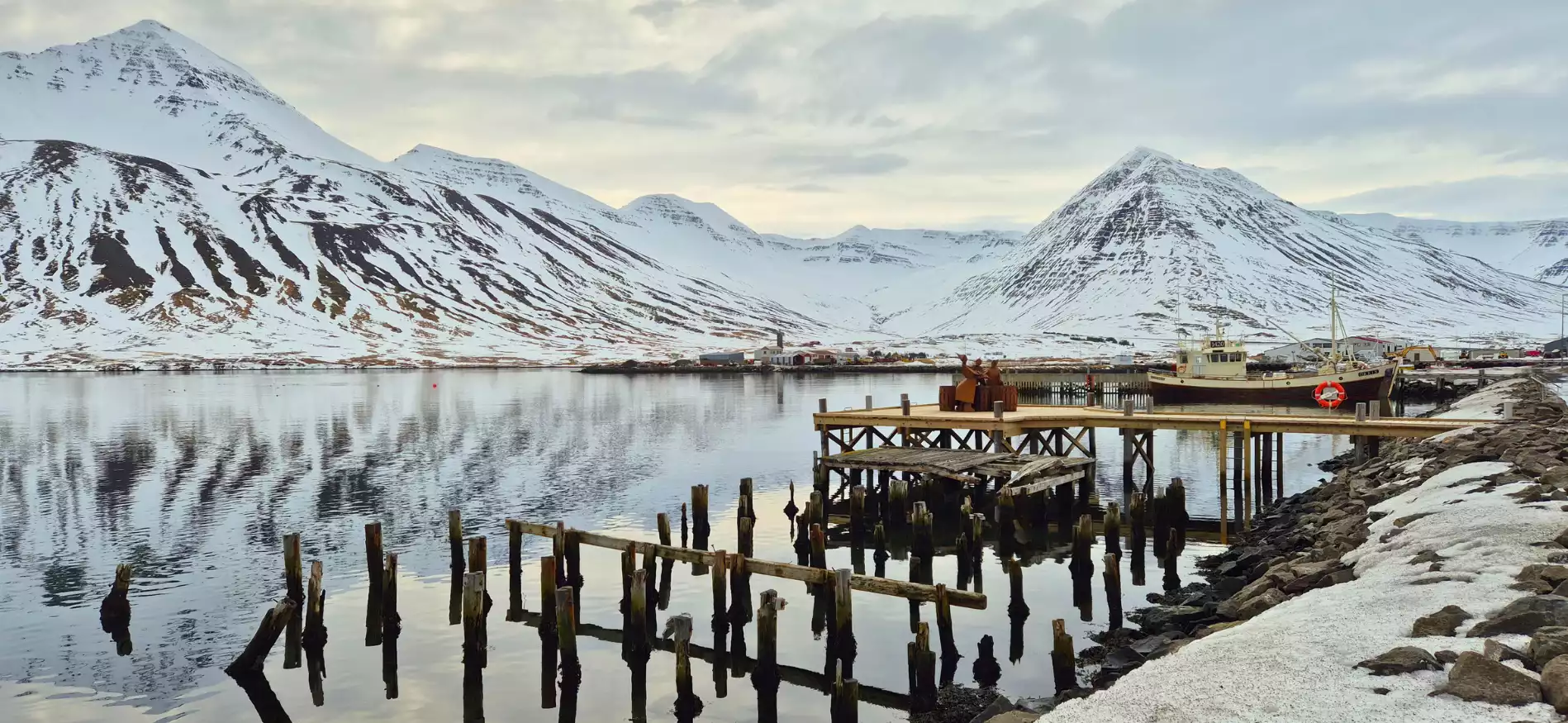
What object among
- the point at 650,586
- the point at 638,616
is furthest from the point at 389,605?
the point at 638,616

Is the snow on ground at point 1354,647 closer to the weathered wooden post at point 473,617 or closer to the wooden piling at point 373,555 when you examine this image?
the weathered wooden post at point 473,617

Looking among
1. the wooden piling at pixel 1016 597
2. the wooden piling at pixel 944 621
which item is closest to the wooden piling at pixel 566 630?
the wooden piling at pixel 944 621

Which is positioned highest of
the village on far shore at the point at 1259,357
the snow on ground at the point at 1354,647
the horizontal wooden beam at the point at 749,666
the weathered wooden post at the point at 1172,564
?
the village on far shore at the point at 1259,357

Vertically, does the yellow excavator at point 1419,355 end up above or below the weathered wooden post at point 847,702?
above

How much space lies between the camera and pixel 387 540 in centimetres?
3241

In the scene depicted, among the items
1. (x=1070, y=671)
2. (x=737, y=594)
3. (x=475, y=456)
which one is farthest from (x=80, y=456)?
(x=1070, y=671)

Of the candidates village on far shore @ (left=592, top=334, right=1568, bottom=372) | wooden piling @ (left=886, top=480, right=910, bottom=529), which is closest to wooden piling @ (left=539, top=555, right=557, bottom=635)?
wooden piling @ (left=886, top=480, right=910, bottom=529)

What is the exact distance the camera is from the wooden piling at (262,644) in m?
19.4

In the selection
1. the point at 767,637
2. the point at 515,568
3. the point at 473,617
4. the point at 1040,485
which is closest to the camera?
the point at 767,637

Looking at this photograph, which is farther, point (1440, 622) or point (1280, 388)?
point (1280, 388)

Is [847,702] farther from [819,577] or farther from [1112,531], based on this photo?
[1112,531]

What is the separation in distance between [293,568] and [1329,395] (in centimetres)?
5317

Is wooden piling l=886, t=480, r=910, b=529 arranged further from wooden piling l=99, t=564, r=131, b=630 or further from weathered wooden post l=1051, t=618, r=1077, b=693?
wooden piling l=99, t=564, r=131, b=630

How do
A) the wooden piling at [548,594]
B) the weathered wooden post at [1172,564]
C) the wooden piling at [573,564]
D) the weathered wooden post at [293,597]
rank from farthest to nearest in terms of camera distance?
1. the weathered wooden post at [1172,564]
2. the wooden piling at [573,564]
3. the weathered wooden post at [293,597]
4. the wooden piling at [548,594]
